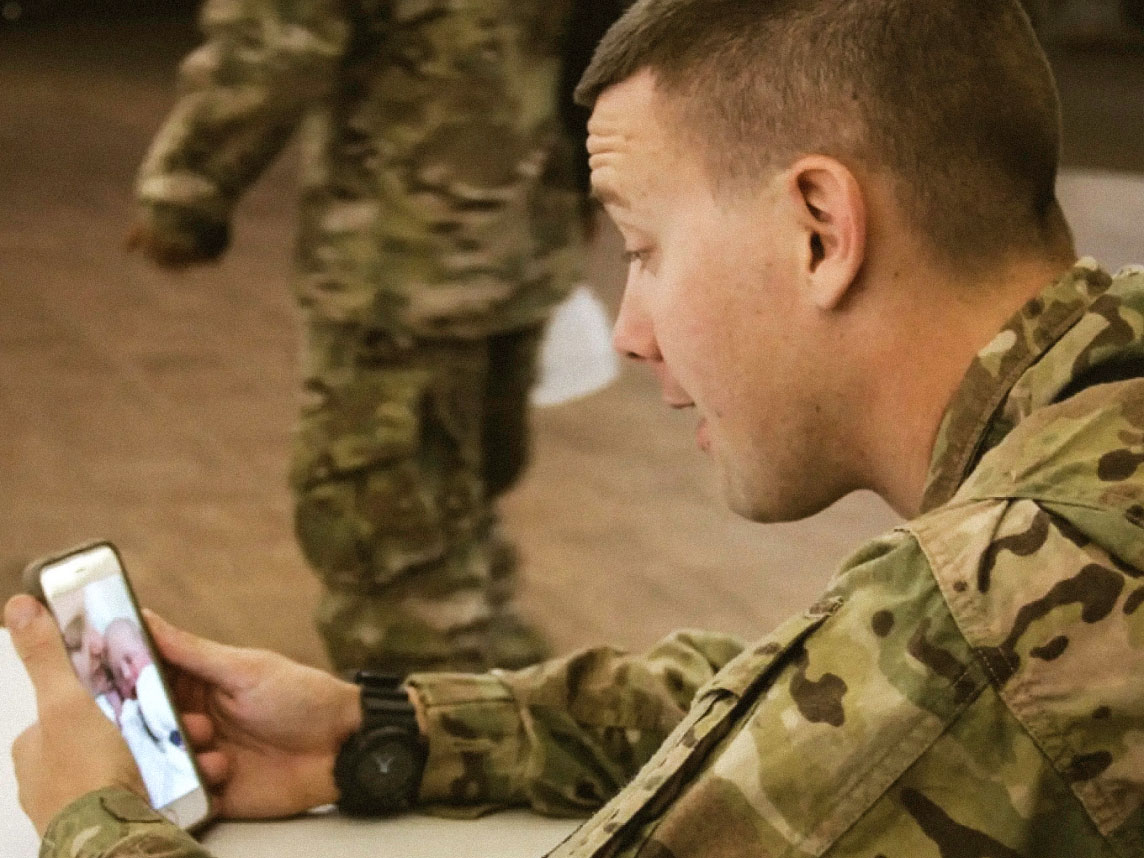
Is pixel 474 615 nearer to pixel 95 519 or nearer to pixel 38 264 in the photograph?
pixel 95 519

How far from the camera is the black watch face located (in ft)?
3.63

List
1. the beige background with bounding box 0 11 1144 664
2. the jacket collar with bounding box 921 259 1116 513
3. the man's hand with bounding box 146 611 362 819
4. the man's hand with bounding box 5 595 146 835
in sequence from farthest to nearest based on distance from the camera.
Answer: the beige background with bounding box 0 11 1144 664 → the man's hand with bounding box 146 611 362 819 → the man's hand with bounding box 5 595 146 835 → the jacket collar with bounding box 921 259 1116 513

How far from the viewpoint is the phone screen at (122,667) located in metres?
1.06

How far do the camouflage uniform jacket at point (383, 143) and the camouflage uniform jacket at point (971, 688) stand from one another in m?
1.12

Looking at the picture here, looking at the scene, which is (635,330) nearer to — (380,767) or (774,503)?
(774,503)

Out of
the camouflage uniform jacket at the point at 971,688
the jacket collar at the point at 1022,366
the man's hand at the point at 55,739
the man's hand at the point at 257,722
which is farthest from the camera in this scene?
the man's hand at the point at 257,722

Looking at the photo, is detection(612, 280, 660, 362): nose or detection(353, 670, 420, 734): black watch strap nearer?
detection(612, 280, 660, 362): nose

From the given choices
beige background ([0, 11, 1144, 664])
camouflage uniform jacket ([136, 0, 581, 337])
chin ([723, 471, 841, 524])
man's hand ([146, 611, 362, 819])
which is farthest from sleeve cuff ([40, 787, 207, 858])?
beige background ([0, 11, 1144, 664])

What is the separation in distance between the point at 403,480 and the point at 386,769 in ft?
3.09

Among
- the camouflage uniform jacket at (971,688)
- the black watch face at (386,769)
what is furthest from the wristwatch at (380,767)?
the camouflage uniform jacket at (971,688)

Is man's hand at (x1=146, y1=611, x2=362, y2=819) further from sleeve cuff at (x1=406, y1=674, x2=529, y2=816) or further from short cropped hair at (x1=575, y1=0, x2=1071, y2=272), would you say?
short cropped hair at (x1=575, y1=0, x2=1071, y2=272)

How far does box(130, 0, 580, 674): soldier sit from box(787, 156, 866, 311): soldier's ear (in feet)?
3.34

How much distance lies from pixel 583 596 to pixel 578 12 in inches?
42.9

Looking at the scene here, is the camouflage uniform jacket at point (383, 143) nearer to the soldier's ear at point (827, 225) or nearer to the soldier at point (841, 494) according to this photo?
the soldier at point (841, 494)
